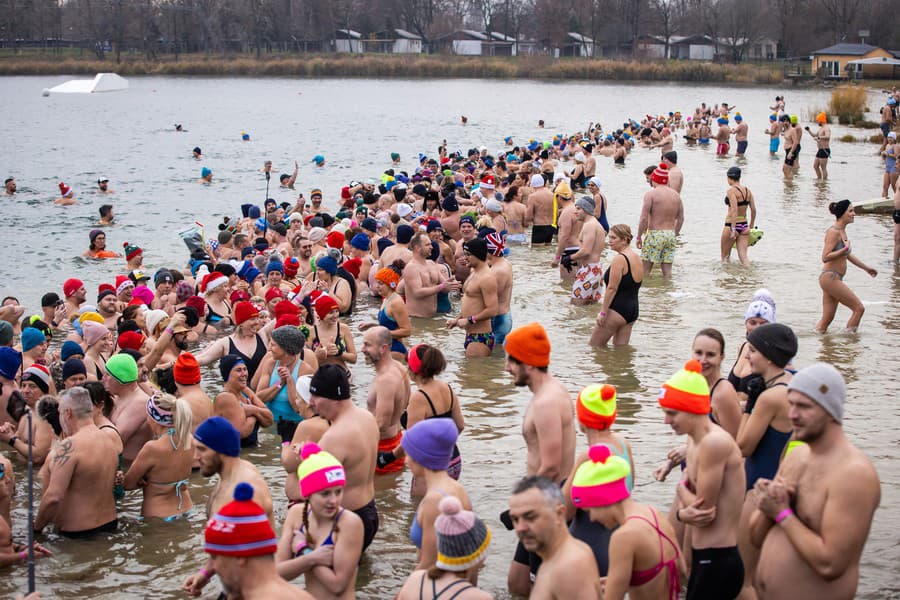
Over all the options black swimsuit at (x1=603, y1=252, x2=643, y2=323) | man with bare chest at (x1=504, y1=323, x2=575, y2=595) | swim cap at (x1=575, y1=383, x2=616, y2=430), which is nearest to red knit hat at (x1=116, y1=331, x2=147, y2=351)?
man with bare chest at (x1=504, y1=323, x2=575, y2=595)

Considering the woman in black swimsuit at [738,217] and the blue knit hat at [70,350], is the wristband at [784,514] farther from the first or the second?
the woman in black swimsuit at [738,217]

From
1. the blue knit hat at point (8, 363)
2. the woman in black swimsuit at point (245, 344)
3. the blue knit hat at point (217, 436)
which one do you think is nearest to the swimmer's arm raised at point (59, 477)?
the blue knit hat at point (8, 363)

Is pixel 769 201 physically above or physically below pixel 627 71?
below

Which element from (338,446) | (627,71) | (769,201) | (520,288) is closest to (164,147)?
(769,201)

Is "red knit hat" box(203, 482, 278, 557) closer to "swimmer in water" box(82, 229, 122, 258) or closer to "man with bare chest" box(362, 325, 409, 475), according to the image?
"man with bare chest" box(362, 325, 409, 475)

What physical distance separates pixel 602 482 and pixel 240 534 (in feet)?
4.98

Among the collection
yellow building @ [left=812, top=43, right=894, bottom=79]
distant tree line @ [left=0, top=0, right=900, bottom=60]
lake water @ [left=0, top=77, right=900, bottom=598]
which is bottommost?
lake water @ [left=0, top=77, right=900, bottom=598]

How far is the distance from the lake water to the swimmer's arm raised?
0.46m

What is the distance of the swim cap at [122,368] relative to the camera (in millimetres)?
6867

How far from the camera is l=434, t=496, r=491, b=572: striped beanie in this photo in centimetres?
389

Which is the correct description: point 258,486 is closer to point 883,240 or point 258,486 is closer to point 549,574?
point 549,574

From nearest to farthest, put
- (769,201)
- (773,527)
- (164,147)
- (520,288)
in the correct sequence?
(773,527) < (520,288) < (769,201) < (164,147)

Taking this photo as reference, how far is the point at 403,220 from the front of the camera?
631 inches

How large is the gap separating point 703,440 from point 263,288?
8.20 meters
